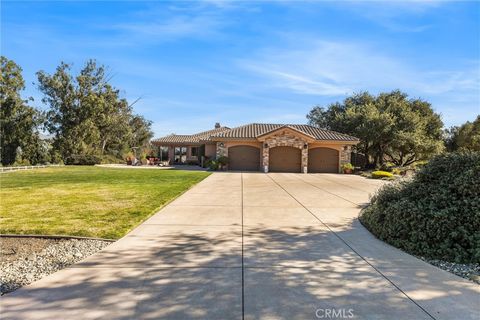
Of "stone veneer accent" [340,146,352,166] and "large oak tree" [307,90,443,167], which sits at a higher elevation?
"large oak tree" [307,90,443,167]

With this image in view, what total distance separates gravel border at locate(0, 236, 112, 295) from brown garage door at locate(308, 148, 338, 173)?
2536 centimetres

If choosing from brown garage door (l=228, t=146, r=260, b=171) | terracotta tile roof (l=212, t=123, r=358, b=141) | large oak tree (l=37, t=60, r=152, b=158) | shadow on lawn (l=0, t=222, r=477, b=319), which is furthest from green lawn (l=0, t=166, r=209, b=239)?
large oak tree (l=37, t=60, r=152, b=158)

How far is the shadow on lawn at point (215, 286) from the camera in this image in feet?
11.0

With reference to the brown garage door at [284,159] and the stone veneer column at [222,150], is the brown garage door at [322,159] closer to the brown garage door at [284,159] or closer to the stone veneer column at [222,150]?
the brown garage door at [284,159]

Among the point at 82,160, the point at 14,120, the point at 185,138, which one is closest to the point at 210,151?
the point at 185,138

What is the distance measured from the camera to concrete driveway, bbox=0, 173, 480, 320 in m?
3.37

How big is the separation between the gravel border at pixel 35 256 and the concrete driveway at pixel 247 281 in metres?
0.26

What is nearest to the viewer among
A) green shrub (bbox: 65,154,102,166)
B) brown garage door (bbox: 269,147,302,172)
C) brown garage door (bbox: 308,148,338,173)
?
brown garage door (bbox: 269,147,302,172)

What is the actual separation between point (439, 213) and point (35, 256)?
21.2ft

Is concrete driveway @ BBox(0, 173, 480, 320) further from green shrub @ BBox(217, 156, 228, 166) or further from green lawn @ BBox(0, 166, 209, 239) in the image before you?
green shrub @ BBox(217, 156, 228, 166)

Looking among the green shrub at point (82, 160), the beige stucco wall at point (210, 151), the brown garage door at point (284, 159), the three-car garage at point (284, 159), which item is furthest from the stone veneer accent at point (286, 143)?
the green shrub at point (82, 160)

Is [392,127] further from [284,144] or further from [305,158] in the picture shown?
[284,144]

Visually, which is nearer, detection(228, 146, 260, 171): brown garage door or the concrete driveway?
the concrete driveway

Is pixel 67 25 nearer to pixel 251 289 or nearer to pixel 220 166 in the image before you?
pixel 251 289
